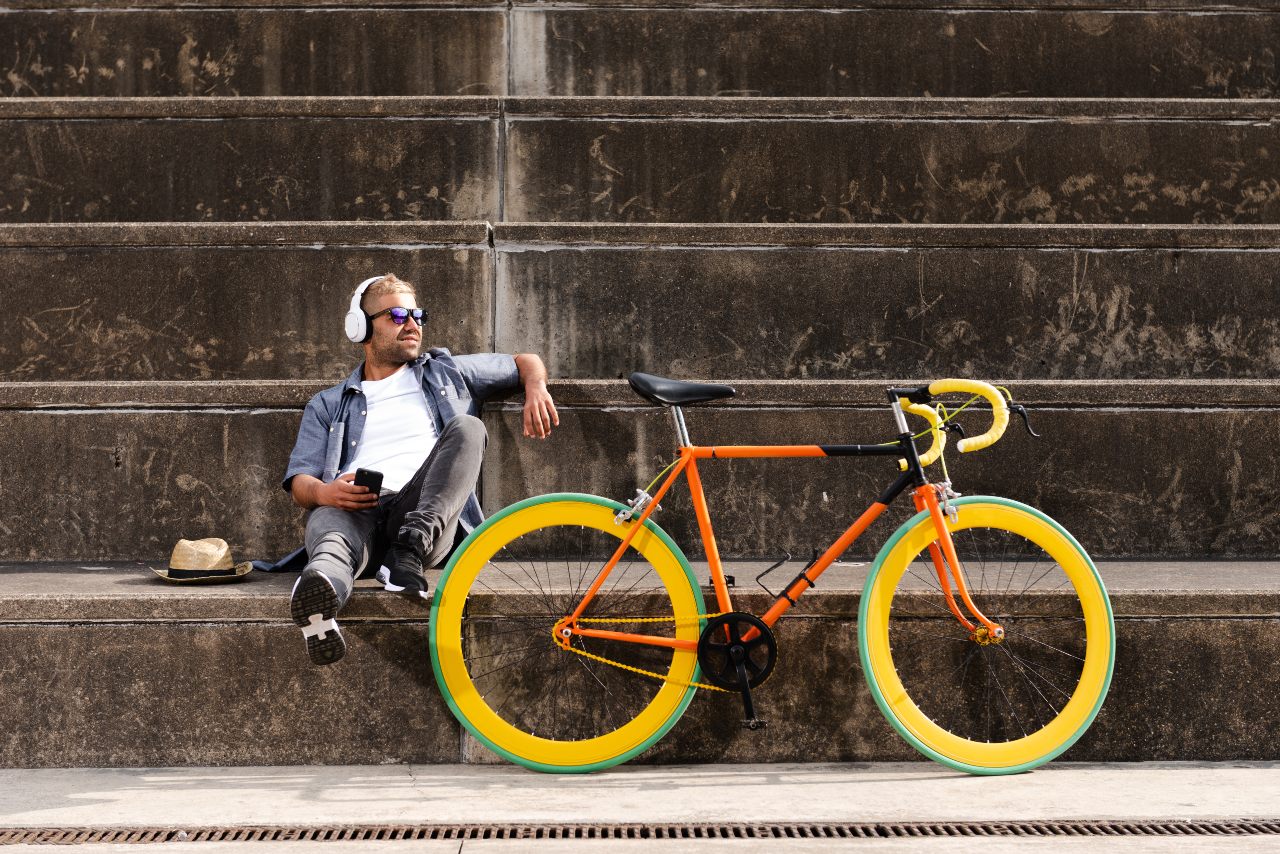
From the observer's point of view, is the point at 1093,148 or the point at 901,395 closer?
the point at 901,395

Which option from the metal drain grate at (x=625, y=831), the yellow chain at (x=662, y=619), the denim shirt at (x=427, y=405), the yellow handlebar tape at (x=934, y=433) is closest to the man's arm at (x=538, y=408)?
the denim shirt at (x=427, y=405)

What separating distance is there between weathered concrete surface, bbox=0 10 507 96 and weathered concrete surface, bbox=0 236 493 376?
180 cm

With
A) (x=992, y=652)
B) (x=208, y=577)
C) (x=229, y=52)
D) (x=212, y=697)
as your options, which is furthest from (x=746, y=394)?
(x=229, y=52)

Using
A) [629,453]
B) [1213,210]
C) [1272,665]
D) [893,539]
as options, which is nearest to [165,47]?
[629,453]

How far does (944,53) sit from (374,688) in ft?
15.0

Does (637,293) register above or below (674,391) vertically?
above

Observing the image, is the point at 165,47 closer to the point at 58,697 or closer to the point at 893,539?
the point at 58,697

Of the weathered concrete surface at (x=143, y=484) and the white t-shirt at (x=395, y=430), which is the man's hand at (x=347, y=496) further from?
the weathered concrete surface at (x=143, y=484)

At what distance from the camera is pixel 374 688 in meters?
3.61

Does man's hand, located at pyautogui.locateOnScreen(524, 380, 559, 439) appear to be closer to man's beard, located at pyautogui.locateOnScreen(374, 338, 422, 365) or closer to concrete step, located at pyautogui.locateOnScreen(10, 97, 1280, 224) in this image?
man's beard, located at pyautogui.locateOnScreen(374, 338, 422, 365)

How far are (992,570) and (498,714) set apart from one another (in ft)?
5.47

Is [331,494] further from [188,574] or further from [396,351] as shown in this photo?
[396,351]

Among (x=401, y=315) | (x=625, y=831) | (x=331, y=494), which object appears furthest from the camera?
(x=401, y=315)

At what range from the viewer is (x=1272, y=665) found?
3.63 metres
